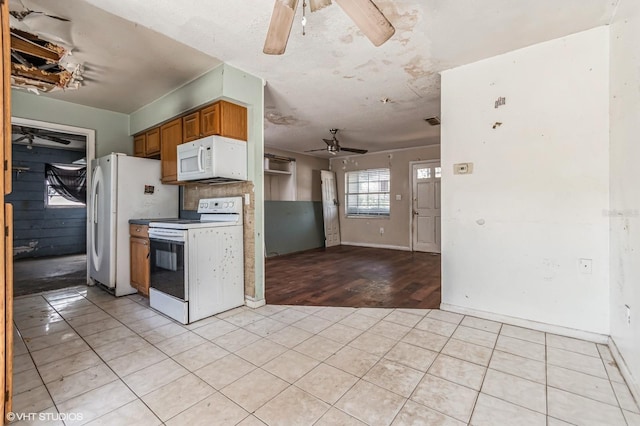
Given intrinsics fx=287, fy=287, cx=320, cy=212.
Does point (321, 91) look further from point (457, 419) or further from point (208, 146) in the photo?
point (457, 419)

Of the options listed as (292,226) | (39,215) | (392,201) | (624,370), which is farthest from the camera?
(392,201)

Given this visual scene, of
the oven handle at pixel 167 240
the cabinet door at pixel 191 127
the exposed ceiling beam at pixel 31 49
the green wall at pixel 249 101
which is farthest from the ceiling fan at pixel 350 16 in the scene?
the exposed ceiling beam at pixel 31 49

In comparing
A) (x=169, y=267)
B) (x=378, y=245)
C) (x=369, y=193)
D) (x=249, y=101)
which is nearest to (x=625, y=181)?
(x=249, y=101)

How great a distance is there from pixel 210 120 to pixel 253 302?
198cm

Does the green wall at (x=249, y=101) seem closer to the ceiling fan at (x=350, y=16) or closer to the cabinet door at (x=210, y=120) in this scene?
the cabinet door at (x=210, y=120)

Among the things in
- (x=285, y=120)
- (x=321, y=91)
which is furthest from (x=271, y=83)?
(x=285, y=120)

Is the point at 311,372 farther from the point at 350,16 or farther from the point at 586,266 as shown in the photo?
the point at 586,266

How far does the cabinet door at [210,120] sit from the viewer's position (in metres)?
2.92

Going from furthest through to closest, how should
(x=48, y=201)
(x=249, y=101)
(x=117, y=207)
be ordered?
(x=48, y=201) → (x=117, y=207) → (x=249, y=101)

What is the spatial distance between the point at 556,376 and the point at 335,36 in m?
2.90

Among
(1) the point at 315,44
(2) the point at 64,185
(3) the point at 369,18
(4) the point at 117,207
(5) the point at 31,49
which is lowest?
(4) the point at 117,207

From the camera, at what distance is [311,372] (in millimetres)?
1882

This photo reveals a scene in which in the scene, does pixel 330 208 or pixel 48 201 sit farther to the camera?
pixel 330 208

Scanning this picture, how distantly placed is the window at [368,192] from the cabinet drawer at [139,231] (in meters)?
5.40
